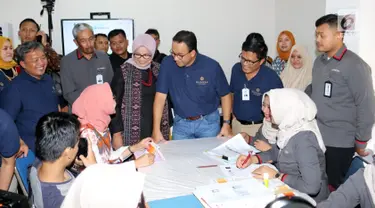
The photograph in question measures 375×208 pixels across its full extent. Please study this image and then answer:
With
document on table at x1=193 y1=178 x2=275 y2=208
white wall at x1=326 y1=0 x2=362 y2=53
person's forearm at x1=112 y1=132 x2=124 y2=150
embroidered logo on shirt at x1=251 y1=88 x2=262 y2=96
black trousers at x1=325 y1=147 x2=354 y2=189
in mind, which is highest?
white wall at x1=326 y1=0 x2=362 y2=53

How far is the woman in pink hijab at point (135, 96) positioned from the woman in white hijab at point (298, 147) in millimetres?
1020

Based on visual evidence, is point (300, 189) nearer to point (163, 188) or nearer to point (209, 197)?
point (209, 197)

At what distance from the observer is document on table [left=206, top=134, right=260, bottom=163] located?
2189mm

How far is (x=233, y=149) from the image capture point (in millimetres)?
2258

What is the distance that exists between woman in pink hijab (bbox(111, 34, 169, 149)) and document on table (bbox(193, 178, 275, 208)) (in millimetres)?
1191

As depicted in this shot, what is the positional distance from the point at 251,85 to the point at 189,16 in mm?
2867

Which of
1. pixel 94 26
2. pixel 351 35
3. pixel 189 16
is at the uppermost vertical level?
pixel 189 16

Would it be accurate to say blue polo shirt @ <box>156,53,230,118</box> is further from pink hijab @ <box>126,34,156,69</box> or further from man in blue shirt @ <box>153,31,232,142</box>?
pink hijab @ <box>126,34,156,69</box>

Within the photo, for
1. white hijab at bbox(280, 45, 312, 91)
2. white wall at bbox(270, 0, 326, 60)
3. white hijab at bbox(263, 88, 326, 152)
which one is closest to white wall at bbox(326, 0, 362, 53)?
white hijab at bbox(280, 45, 312, 91)

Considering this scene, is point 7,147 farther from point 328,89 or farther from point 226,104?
point 328,89

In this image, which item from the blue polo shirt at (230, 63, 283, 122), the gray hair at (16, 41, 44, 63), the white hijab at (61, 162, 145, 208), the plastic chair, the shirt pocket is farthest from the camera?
the blue polo shirt at (230, 63, 283, 122)

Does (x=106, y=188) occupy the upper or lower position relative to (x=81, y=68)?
lower

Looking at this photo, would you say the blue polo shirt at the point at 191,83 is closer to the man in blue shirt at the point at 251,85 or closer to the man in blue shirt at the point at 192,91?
the man in blue shirt at the point at 192,91

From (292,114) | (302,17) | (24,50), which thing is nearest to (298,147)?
(292,114)
